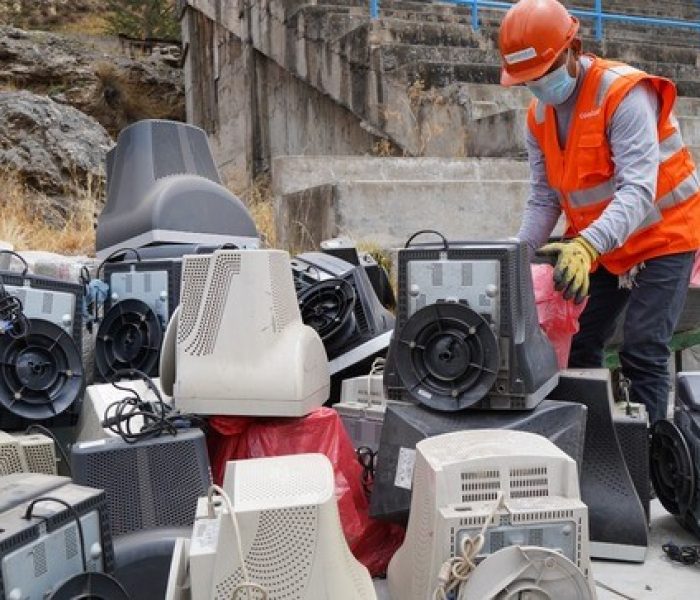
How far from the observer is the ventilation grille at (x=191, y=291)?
268 cm

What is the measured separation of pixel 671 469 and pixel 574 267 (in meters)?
0.69

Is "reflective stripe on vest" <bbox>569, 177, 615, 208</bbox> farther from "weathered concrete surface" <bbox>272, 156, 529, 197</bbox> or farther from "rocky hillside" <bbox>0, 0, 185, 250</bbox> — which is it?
"rocky hillside" <bbox>0, 0, 185, 250</bbox>

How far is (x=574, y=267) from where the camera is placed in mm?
2654

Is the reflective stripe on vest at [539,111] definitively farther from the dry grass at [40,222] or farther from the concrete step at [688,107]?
the concrete step at [688,107]

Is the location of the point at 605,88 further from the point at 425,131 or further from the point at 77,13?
the point at 77,13

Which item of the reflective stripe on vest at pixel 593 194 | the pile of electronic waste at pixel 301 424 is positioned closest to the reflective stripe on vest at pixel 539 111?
the reflective stripe on vest at pixel 593 194

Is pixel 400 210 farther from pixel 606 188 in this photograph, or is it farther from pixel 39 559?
pixel 39 559

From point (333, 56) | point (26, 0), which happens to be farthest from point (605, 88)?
point (26, 0)

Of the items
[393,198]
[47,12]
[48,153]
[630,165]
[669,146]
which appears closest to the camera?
[630,165]

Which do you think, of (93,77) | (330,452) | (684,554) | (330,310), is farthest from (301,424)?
(93,77)

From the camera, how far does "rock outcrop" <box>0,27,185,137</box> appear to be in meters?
11.7

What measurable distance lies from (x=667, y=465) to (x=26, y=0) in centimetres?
1588

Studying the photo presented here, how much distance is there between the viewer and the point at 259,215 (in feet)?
21.0

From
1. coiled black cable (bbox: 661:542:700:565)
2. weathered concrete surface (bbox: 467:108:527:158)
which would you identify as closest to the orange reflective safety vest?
coiled black cable (bbox: 661:542:700:565)
